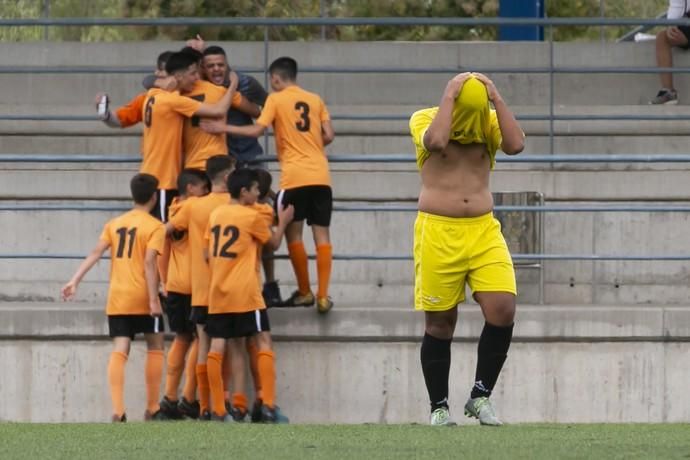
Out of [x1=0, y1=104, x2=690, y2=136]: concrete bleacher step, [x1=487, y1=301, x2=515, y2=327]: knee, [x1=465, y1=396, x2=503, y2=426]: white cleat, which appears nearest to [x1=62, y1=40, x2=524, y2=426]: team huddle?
[x1=465, y1=396, x2=503, y2=426]: white cleat

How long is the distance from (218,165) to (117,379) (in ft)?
5.04

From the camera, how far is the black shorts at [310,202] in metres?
12.2

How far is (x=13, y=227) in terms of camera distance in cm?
1345

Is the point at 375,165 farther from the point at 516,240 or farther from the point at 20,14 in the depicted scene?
the point at 20,14

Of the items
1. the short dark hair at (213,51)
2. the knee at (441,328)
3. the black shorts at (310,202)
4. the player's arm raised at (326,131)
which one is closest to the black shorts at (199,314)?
the black shorts at (310,202)

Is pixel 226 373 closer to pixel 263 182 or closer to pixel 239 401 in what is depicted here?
pixel 239 401

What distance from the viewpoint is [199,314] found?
11.8 m

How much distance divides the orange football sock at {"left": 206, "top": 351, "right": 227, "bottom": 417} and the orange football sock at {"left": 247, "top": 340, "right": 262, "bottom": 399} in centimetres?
32

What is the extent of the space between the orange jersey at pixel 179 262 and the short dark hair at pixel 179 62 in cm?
92

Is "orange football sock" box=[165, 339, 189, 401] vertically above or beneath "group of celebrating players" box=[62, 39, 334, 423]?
beneath

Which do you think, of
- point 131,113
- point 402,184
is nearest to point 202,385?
point 131,113

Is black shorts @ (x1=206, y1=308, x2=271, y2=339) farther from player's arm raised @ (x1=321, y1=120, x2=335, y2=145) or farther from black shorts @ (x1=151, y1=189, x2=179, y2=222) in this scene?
player's arm raised @ (x1=321, y1=120, x2=335, y2=145)

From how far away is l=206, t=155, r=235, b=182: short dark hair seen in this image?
1184cm

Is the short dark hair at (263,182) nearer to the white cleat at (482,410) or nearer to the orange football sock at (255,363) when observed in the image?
the orange football sock at (255,363)
